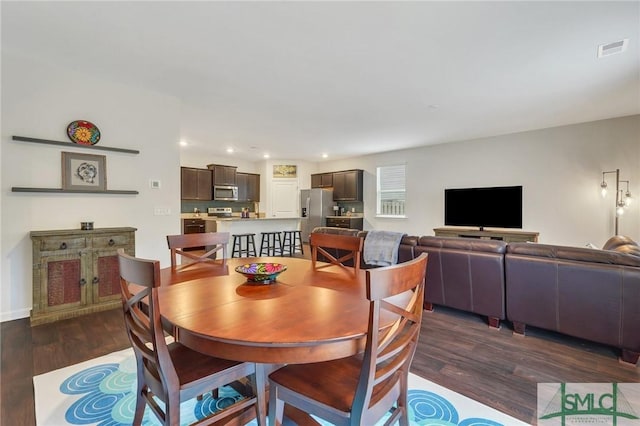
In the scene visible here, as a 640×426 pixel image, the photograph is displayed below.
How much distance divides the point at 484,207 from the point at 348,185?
3459 mm

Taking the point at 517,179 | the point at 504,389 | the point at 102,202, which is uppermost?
Answer: the point at 517,179

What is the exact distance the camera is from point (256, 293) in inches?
55.5

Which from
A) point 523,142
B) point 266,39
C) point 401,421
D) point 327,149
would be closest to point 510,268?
point 401,421

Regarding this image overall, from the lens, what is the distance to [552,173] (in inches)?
201

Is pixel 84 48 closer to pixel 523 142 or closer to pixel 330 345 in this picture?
pixel 330 345

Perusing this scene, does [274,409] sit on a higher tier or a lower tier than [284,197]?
lower

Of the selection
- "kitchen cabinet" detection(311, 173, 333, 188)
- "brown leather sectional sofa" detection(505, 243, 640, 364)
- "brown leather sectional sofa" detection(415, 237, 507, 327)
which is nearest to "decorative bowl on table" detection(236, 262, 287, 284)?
"brown leather sectional sofa" detection(415, 237, 507, 327)

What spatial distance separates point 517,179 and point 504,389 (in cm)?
484

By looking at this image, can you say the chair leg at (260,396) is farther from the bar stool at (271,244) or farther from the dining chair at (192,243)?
the bar stool at (271,244)

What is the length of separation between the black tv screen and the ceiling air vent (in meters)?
3.12

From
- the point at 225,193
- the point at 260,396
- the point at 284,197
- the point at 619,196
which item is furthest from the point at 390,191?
the point at 260,396

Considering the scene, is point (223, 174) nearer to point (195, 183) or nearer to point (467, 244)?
point (195, 183)

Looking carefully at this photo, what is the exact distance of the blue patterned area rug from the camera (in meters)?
1.57

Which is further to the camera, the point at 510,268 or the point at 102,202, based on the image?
the point at 102,202
